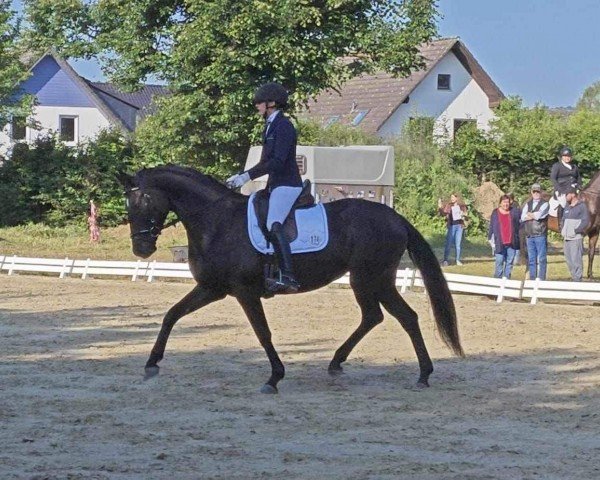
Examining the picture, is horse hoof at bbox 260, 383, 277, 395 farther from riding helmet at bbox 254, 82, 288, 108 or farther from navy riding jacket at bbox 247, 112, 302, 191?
riding helmet at bbox 254, 82, 288, 108

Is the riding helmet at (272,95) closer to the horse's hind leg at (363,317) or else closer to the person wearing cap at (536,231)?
the horse's hind leg at (363,317)

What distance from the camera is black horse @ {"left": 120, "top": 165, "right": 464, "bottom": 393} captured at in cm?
1141

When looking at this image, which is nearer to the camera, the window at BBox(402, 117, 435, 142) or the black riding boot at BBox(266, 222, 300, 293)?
the black riding boot at BBox(266, 222, 300, 293)

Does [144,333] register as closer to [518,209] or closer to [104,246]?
[518,209]

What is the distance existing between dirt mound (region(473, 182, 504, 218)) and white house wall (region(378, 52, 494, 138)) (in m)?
15.6

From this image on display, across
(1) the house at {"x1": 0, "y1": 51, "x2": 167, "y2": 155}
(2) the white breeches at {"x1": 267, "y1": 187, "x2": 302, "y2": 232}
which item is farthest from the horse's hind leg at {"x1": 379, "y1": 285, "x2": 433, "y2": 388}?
(1) the house at {"x1": 0, "y1": 51, "x2": 167, "y2": 155}

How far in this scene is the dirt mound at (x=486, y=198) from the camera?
4138 centimetres

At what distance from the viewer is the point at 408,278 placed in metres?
23.2

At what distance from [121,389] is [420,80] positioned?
157ft

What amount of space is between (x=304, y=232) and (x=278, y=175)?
1.83 feet

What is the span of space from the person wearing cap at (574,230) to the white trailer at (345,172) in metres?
8.70

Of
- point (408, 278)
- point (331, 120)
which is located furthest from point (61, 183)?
point (408, 278)

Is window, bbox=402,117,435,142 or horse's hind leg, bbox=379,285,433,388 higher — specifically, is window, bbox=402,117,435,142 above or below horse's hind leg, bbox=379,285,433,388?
above

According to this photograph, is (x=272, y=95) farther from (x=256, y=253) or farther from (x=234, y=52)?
(x=234, y=52)
